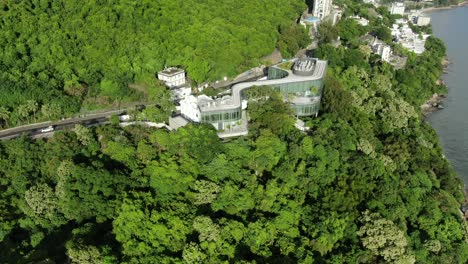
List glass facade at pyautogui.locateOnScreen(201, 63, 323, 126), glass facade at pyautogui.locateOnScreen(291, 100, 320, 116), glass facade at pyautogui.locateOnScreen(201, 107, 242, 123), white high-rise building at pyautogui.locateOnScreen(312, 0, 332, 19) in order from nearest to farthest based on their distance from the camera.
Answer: glass facade at pyautogui.locateOnScreen(201, 107, 242, 123)
glass facade at pyautogui.locateOnScreen(291, 100, 320, 116)
glass facade at pyautogui.locateOnScreen(201, 63, 323, 126)
white high-rise building at pyautogui.locateOnScreen(312, 0, 332, 19)

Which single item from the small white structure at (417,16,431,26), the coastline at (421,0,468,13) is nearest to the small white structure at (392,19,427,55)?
the small white structure at (417,16,431,26)

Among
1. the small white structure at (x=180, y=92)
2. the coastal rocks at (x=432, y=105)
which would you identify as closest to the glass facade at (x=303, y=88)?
the small white structure at (x=180, y=92)

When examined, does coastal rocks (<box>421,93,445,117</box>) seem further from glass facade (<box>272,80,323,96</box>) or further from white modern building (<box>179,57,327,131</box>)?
glass facade (<box>272,80,323,96</box>)

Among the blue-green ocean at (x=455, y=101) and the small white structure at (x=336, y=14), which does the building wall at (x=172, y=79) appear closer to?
the blue-green ocean at (x=455, y=101)

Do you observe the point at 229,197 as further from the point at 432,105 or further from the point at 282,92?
the point at 432,105

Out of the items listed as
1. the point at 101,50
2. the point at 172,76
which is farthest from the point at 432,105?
the point at 101,50

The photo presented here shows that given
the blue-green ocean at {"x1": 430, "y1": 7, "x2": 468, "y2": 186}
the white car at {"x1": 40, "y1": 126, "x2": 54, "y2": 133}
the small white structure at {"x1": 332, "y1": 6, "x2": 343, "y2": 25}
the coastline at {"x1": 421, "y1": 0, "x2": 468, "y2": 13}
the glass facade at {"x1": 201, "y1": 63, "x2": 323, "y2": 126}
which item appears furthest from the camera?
the coastline at {"x1": 421, "y1": 0, "x2": 468, "y2": 13}
